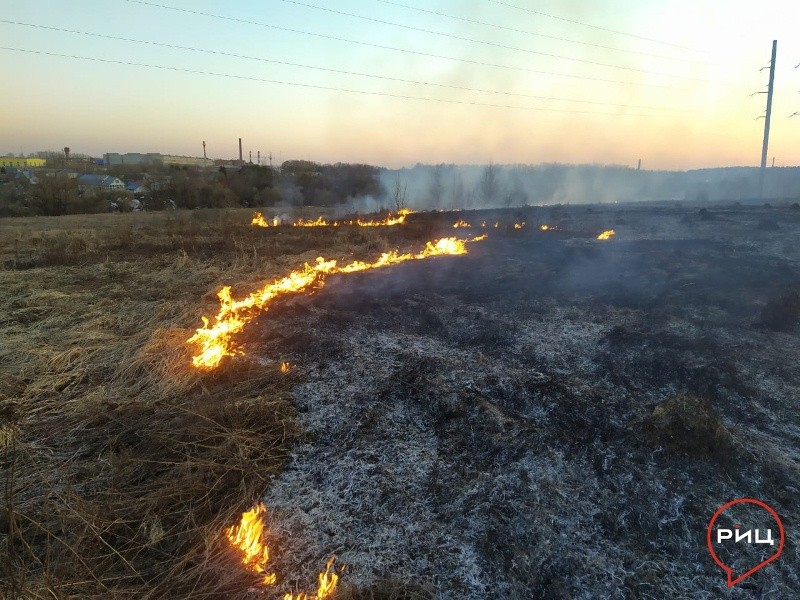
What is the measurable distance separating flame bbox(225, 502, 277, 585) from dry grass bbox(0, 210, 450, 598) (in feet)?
0.34

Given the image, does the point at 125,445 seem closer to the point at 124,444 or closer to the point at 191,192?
the point at 124,444

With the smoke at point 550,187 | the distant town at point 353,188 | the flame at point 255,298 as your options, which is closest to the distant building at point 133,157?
the distant town at point 353,188

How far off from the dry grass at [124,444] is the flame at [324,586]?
0.41 meters

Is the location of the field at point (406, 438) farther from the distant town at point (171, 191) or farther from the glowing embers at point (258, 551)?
the distant town at point (171, 191)

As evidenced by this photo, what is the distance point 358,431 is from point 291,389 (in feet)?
4.67

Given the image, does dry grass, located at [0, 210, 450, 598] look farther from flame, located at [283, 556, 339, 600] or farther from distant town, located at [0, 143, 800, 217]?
→ distant town, located at [0, 143, 800, 217]

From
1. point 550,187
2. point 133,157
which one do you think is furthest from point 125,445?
point 133,157

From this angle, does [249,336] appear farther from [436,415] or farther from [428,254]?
[428,254]

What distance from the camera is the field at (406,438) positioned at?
127 inches

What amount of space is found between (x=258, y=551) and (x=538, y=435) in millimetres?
3181

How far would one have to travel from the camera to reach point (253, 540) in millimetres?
3455

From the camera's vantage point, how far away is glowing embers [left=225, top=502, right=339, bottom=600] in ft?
10.0

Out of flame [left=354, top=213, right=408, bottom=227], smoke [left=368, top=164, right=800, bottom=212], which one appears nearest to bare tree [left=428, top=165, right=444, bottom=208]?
smoke [left=368, top=164, right=800, bottom=212]

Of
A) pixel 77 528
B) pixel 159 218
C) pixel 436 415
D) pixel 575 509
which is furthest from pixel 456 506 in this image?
pixel 159 218
